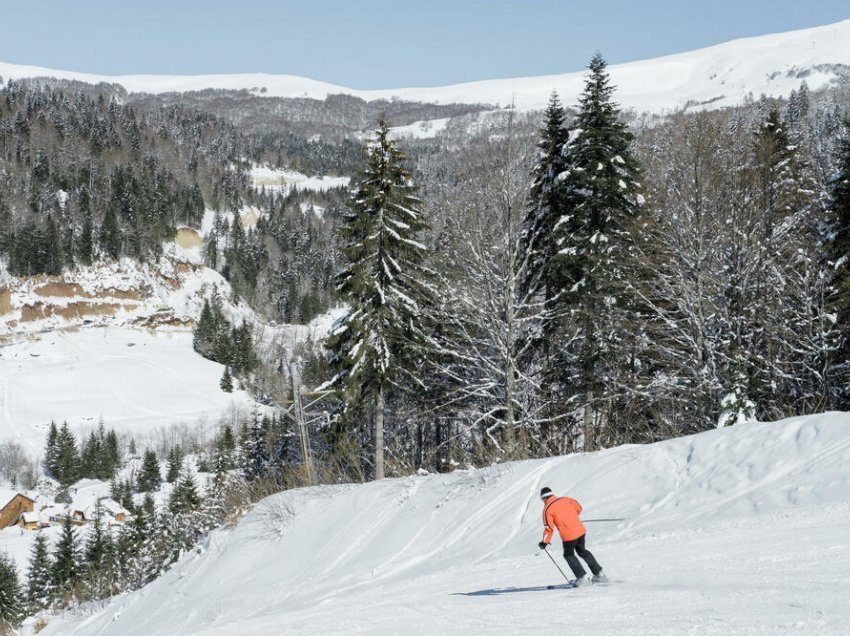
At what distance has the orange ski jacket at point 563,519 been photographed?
7.45m

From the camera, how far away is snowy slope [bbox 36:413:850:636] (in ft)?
20.4

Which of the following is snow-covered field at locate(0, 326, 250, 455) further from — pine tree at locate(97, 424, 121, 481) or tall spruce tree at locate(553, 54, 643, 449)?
tall spruce tree at locate(553, 54, 643, 449)

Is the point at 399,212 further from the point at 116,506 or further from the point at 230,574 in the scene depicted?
the point at 116,506

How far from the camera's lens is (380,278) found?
21047 millimetres

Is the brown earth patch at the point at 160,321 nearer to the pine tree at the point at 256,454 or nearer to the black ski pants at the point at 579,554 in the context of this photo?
the pine tree at the point at 256,454

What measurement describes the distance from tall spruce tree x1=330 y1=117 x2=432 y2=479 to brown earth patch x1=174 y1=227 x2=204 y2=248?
12897 cm

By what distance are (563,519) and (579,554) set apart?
1.32ft

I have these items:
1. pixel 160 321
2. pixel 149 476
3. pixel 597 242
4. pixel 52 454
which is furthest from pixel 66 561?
pixel 160 321

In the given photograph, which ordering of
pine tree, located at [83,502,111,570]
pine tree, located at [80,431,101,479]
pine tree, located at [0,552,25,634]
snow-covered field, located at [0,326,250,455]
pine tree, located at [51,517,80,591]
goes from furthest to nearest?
snow-covered field, located at [0,326,250,455]
pine tree, located at [80,431,101,479]
pine tree, located at [83,502,111,570]
pine tree, located at [51,517,80,591]
pine tree, located at [0,552,25,634]

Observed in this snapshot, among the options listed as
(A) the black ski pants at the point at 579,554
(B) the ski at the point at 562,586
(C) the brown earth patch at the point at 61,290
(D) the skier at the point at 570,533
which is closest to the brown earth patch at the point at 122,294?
(C) the brown earth patch at the point at 61,290

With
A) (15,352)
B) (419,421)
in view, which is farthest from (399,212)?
(15,352)

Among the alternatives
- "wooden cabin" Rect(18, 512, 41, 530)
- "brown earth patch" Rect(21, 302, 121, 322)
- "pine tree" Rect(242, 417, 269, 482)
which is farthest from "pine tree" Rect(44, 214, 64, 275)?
"pine tree" Rect(242, 417, 269, 482)

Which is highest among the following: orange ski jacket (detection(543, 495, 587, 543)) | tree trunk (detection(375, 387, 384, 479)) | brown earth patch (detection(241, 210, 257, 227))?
brown earth patch (detection(241, 210, 257, 227))

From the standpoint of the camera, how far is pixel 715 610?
5707mm
